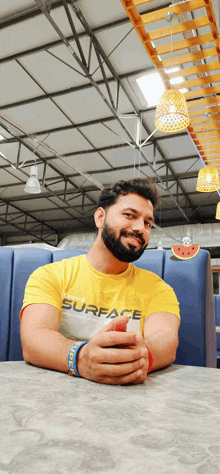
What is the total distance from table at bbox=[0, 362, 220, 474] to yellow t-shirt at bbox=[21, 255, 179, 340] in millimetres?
376

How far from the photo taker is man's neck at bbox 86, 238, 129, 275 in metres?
1.33

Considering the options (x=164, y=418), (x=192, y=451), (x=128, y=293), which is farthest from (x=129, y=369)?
(x=128, y=293)

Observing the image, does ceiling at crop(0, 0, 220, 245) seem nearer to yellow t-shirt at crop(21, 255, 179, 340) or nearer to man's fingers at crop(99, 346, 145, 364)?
yellow t-shirt at crop(21, 255, 179, 340)

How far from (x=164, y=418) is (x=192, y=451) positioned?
0.13 metres

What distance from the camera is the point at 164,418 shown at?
0.55 m

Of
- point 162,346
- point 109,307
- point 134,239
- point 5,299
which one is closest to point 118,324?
point 162,346

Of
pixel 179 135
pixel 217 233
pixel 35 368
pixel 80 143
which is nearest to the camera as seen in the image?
pixel 35 368

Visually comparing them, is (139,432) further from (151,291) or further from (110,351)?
(151,291)

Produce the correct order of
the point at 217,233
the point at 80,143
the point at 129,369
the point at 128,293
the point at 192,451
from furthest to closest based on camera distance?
the point at 217,233
the point at 80,143
the point at 128,293
the point at 129,369
the point at 192,451

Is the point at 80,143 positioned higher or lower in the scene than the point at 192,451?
higher

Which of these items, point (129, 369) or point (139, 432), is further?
point (129, 369)

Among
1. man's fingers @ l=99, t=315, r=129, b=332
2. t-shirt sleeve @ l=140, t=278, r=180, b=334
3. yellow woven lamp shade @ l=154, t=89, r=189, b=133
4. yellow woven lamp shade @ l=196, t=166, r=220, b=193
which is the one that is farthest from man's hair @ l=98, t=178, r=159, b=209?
yellow woven lamp shade @ l=196, t=166, r=220, b=193

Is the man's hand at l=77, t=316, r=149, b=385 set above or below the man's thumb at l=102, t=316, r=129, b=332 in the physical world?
below

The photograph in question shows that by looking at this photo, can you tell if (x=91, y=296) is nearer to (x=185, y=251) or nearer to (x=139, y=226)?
(x=139, y=226)
